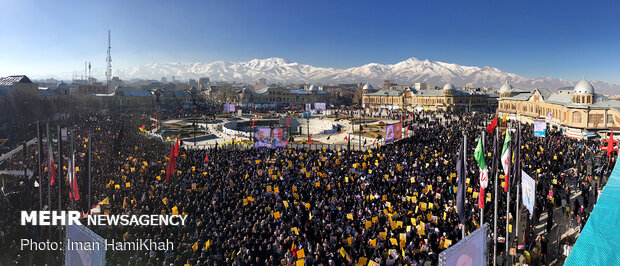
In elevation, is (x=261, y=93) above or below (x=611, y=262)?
above

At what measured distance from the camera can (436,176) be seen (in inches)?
786

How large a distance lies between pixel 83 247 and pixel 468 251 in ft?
25.1

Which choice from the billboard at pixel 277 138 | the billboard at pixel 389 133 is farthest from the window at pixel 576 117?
the billboard at pixel 277 138

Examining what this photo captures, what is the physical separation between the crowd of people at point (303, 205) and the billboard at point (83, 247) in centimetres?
375

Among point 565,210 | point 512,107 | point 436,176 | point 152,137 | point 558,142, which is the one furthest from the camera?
point 512,107

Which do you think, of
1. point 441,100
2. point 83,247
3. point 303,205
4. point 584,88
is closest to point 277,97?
point 441,100

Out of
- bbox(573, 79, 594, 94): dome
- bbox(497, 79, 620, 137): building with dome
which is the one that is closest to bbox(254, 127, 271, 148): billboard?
bbox(497, 79, 620, 137): building with dome

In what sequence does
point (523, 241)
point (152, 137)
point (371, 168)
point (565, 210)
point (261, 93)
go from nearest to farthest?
1. point (523, 241)
2. point (565, 210)
3. point (371, 168)
4. point (152, 137)
5. point (261, 93)

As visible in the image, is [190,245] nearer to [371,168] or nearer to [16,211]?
[16,211]

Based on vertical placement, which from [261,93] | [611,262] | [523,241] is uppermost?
[261,93]

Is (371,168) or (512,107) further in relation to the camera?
(512,107)

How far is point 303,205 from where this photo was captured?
15.8 meters

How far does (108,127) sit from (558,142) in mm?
43829

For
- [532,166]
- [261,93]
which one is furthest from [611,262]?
[261,93]
